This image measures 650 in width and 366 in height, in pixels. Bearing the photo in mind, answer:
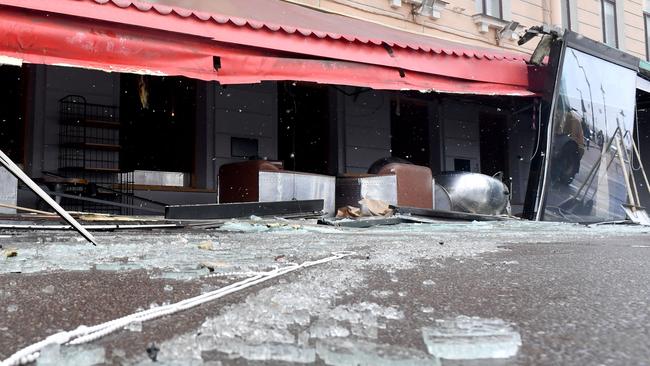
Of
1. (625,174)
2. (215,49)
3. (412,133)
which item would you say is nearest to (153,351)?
(215,49)

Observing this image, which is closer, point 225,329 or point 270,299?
point 225,329

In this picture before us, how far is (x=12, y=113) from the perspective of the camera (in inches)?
258

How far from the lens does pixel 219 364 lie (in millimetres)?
751

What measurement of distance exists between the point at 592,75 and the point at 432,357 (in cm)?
669

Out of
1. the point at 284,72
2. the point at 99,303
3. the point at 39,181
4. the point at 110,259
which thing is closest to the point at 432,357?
the point at 99,303

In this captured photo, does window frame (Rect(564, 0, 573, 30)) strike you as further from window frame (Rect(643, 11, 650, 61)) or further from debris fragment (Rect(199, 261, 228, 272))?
debris fragment (Rect(199, 261, 228, 272))

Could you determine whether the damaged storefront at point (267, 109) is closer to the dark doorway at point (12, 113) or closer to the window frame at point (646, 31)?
the dark doorway at point (12, 113)

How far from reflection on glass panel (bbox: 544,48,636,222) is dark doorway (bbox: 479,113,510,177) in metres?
4.00

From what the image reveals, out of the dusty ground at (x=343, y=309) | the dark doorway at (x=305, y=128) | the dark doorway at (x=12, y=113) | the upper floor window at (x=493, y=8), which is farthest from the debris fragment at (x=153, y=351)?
the upper floor window at (x=493, y=8)

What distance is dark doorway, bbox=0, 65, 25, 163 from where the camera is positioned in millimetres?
6191

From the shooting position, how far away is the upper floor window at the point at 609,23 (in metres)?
11.3

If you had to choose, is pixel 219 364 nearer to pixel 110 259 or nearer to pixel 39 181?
pixel 110 259

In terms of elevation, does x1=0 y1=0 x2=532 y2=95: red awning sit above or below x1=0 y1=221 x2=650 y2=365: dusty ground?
above

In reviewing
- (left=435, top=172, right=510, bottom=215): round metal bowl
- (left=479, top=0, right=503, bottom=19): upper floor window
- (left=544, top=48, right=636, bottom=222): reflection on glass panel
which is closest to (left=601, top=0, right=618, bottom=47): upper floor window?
(left=479, top=0, right=503, bottom=19): upper floor window
